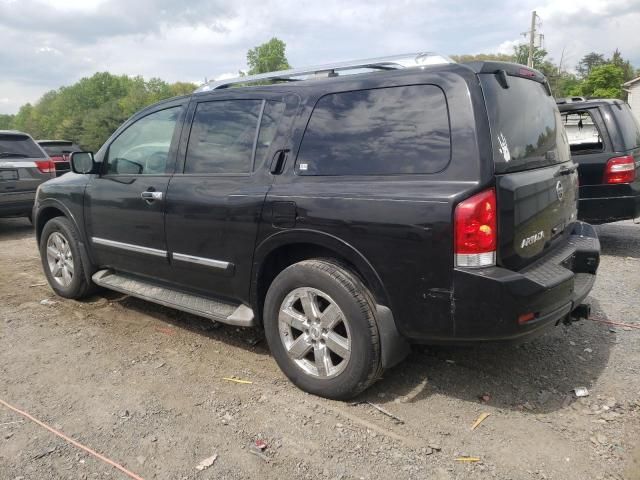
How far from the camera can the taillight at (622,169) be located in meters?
6.16

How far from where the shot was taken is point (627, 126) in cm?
639

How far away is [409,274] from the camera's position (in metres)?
2.74

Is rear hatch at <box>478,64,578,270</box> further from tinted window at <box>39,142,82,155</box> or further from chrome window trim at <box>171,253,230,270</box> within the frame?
tinted window at <box>39,142,82,155</box>

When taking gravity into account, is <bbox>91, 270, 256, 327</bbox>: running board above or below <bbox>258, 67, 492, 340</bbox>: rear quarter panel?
below

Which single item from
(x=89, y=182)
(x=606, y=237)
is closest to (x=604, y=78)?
(x=606, y=237)

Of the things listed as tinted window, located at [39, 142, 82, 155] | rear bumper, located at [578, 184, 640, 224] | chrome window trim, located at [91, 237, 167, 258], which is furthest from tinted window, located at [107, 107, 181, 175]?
tinted window, located at [39, 142, 82, 155]

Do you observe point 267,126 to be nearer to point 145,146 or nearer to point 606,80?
point 145,146

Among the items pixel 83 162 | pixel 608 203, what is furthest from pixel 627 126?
pixel 83 162

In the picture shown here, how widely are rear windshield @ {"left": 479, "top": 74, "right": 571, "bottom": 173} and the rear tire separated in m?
3.87

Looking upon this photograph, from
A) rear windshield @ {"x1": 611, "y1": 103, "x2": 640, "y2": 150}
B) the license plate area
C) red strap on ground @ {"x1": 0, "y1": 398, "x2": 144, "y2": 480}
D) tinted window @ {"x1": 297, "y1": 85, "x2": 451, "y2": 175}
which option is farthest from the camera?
the license plate area

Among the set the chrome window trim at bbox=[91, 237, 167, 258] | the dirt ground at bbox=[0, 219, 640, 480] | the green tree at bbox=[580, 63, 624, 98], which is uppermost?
the green tree at bbox=[580, 63, 624, 98]

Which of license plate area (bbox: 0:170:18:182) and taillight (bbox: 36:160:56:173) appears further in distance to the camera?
taillight (bbox: 36:160:56:173)

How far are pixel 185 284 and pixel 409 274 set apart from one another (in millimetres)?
1950

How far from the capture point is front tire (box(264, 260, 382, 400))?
2.93 meters
